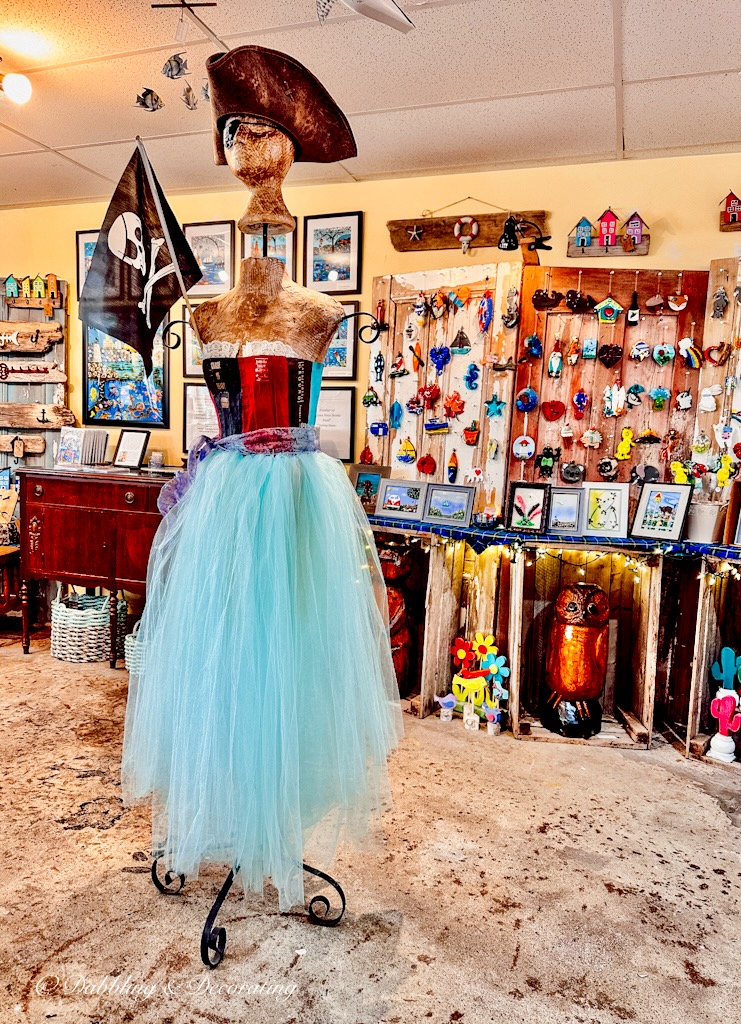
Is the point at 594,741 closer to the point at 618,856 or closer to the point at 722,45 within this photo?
the point at 618,856

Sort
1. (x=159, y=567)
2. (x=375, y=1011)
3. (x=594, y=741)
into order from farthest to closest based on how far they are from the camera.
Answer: (x=594, y=741) < (x=159, y=567) < (x=375, y=1011)

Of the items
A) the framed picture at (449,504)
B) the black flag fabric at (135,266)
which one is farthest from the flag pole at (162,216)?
the framed picture at (449,504)

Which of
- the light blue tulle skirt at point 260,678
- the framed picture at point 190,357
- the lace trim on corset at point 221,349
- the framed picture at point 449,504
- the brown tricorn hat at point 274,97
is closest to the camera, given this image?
the light blue tulle skirt at point 260,678

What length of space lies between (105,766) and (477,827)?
1.39m

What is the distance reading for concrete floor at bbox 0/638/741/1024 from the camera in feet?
4.99

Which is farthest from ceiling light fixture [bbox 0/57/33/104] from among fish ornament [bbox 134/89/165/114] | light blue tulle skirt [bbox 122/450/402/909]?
light blue tulle skirt [bbox 122/450/402/909]

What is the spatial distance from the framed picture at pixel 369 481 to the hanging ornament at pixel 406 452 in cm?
8

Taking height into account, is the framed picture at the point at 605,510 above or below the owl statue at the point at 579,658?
above

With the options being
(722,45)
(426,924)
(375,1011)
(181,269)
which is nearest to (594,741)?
(426,924)

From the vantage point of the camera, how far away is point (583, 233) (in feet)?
10.8

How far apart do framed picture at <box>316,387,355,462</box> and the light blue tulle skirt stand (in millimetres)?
2004

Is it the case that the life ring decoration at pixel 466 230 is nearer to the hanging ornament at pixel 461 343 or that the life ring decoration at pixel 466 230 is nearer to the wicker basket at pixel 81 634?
the hanging ornament at pixel 461 343

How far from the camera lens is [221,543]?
1594 millimetres

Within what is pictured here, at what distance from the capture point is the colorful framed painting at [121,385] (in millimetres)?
4125
